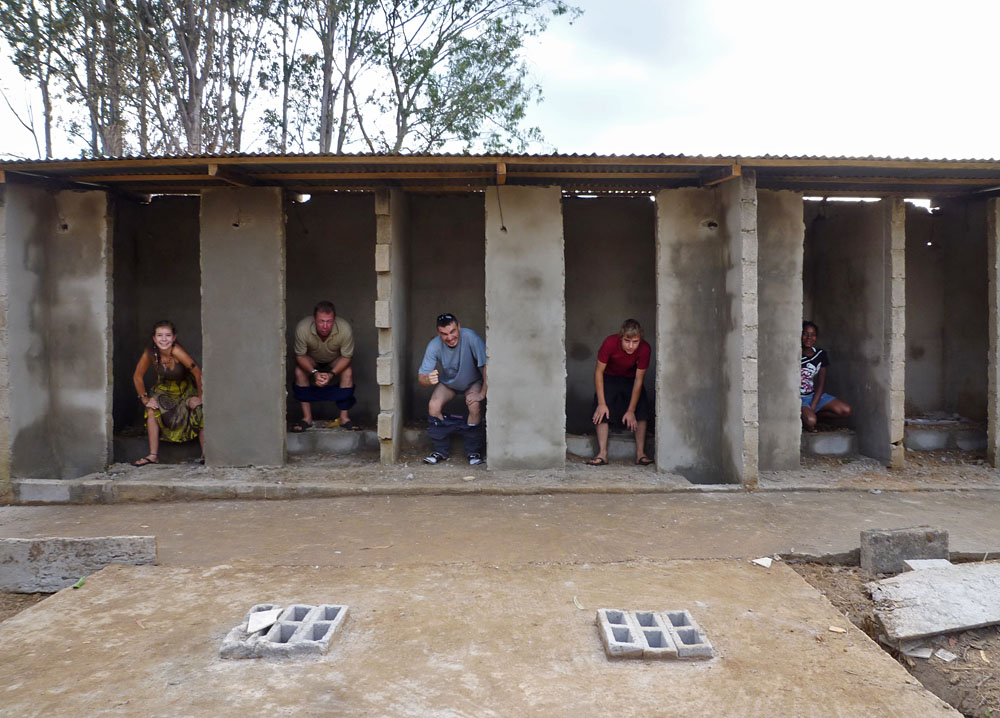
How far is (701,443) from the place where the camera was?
311 inches

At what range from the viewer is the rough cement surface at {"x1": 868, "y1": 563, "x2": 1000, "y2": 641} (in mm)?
4039

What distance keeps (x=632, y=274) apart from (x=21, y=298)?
6.79 metres

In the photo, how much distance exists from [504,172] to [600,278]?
2.72 metres

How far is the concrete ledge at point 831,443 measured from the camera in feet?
28.3

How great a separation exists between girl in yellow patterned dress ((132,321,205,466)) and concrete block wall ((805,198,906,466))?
735 cm

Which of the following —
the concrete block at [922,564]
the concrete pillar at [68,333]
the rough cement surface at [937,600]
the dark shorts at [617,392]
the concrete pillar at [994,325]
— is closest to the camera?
the rough cement surface at [937,600]

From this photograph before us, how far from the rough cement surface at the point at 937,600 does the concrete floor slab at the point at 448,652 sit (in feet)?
1.27

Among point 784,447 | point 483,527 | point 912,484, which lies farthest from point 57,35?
point 912,484

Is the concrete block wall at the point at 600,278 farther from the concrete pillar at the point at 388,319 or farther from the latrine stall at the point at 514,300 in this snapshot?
the concrete pillar at the point at 388,319

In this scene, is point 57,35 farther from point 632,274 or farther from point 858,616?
point 858,616

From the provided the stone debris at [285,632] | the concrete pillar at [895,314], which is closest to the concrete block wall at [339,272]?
the stone debris at [285,632]

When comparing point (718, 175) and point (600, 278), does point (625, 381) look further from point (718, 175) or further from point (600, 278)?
point (718, 175)

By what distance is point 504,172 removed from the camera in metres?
7.10

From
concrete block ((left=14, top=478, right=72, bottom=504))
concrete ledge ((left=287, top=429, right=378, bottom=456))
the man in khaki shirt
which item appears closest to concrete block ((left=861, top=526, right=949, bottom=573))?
concrete ledge ((left=287, top=429, right=378, bottom=456))
